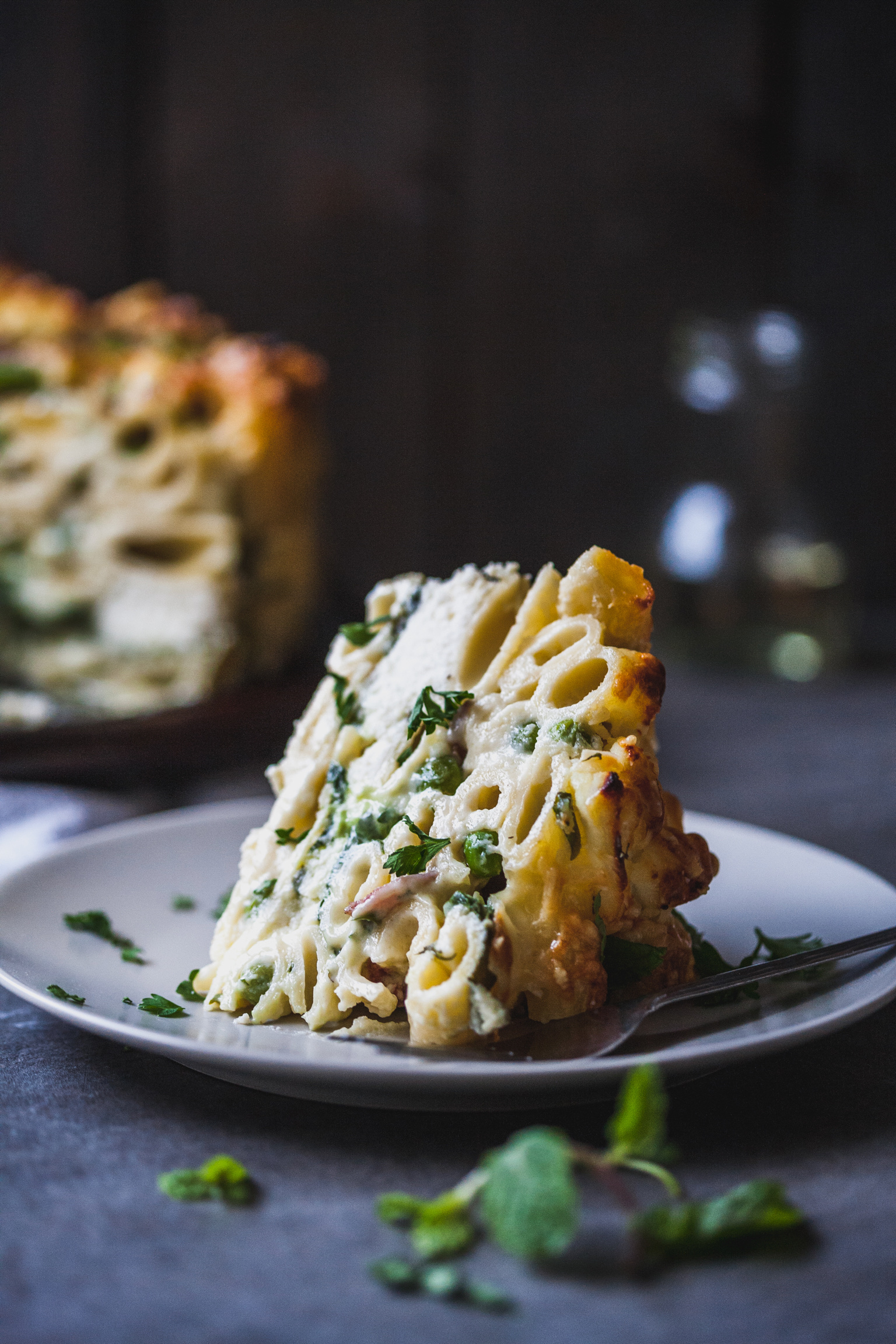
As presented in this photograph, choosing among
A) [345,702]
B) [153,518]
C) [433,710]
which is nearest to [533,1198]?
[433,710]

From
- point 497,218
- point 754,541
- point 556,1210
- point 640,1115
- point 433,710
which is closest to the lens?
point 556,1210

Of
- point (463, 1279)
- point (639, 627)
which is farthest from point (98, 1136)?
point (639, 627)

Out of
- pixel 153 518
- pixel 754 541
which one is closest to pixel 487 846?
pixel 153 518

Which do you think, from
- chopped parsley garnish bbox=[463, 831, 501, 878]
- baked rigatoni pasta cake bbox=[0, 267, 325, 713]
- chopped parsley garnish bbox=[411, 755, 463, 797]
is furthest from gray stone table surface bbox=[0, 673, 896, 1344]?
baked rigatoni pasta cake bbox=[0, 267, 325, 713]

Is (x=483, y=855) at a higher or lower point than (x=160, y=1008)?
higher

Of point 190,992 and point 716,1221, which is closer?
point 716,1221

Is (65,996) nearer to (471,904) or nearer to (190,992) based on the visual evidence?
(190,992)

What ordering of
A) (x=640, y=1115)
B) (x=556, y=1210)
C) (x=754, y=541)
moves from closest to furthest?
(x=556, y=1210)
(x=640, y=1115)
(x=754, y=541)

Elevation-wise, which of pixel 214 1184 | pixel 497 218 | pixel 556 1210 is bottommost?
pixel 214 1184
